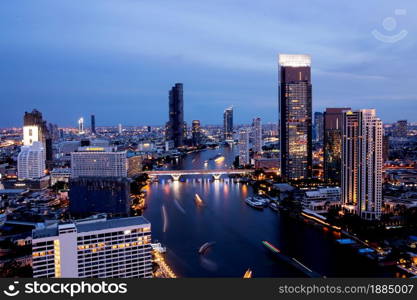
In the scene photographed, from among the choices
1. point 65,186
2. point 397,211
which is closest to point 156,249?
point 397,211

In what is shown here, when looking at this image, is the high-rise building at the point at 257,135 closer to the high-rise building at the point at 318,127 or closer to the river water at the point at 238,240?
the high-rise building at the point at 318,127

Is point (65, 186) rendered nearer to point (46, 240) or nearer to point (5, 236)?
point (5, 236)

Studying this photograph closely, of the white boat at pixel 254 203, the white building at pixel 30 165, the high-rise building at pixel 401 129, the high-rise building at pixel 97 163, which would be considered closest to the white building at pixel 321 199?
the white boat at pixel 254 203

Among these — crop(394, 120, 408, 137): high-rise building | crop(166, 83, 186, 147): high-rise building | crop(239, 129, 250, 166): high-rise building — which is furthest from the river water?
crop(394, 120, 408, 137): high-rise building

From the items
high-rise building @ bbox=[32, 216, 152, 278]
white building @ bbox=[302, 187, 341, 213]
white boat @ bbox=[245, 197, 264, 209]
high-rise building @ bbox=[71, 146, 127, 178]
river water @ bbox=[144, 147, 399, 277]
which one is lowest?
river water @ bbox=[144, 147, 399, 277]

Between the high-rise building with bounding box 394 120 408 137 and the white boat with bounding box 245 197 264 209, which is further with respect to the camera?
the high-rise building with bounding box 394 120 408 137

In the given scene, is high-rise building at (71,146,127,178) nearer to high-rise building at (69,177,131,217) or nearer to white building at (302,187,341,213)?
high-rise building at (69,177,131,217)

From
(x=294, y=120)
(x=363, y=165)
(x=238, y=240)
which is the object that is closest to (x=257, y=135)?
(x=294, y=120)
